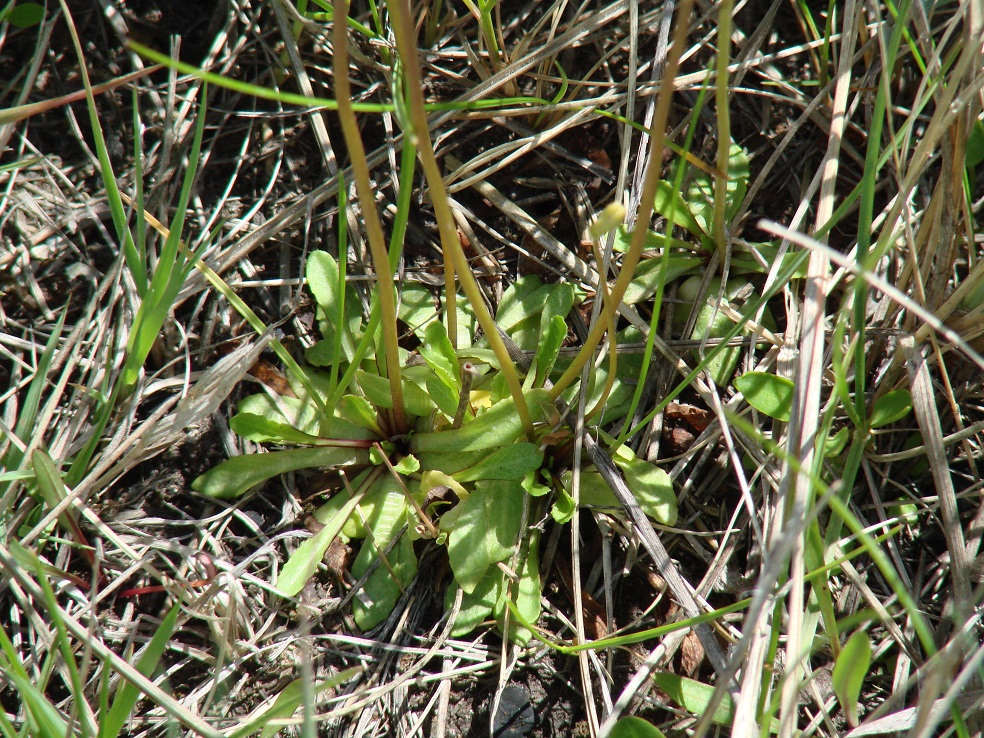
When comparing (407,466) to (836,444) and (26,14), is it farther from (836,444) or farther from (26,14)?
(26,14)

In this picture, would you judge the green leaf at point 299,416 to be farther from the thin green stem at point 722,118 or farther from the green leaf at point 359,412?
the thin green stem at point 722,118

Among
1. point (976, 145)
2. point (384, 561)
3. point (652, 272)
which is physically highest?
point (976, 145)

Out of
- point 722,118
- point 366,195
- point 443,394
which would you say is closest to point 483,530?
point 443,394

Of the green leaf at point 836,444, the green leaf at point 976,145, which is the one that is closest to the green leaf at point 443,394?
the green leaf at point 836,444

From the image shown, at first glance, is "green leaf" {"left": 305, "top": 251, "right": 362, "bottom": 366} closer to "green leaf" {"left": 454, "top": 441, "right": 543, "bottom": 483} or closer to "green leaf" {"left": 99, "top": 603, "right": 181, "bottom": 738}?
"green leaf" {"left": 454, "top": 441, "right": 543, "bottom": 483}

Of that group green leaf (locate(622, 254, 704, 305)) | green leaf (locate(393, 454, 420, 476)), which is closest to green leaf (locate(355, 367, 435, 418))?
green leaf (locate(393, 454, 420, 476))

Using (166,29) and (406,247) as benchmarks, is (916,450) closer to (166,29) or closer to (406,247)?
(406,247)

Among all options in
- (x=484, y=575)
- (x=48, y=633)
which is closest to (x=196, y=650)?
(x=48, y=633)
